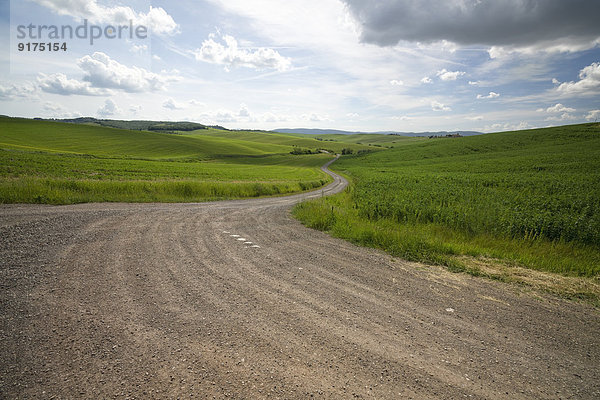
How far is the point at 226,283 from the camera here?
5.66m

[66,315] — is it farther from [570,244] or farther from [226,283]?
[570,244]

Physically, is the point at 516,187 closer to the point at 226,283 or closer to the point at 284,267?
the point at 284,267

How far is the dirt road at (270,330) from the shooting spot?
3172 millimetres

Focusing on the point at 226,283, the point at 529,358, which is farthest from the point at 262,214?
the point at 529,358

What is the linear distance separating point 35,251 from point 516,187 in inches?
1113

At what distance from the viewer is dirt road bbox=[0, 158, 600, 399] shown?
10.4ft

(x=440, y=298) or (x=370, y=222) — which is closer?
(x=440, y=298)

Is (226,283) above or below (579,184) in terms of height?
below

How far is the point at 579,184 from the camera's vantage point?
787 inches

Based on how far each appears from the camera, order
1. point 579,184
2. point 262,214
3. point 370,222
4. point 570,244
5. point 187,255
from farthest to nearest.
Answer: point 579,184
point 262,214
point 370,222
point 570,244
point 187,255

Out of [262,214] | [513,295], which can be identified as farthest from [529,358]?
[262,214]

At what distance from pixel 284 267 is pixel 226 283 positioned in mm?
1545

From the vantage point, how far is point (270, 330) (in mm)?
4133

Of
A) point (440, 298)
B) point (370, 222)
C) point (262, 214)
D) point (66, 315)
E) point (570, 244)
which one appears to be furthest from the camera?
point (262, 214)
